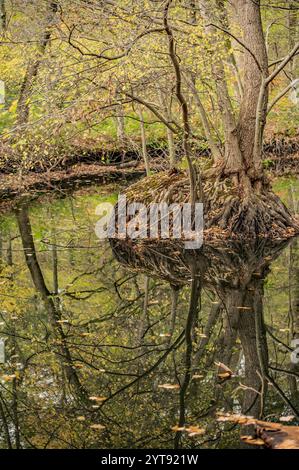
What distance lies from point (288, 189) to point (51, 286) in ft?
41.0

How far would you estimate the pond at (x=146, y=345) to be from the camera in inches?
249

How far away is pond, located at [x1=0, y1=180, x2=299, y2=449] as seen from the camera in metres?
6.32

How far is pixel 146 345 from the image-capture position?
8531 mm

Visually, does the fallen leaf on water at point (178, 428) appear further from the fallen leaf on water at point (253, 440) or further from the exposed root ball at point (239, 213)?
the exposed root ball at point (239, 213)

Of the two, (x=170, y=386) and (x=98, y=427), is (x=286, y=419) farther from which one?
(x=98, y=427)

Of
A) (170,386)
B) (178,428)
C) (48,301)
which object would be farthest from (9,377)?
(48,301)

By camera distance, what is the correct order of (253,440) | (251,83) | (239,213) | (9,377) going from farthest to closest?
(251,83) → (239,213) → (9,377) → (253,440)

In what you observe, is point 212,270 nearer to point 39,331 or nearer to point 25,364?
point 39,331

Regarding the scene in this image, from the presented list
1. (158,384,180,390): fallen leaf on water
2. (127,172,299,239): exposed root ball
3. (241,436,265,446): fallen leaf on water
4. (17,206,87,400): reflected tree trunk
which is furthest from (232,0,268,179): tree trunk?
(241,436,265,446): fallen leaf on water

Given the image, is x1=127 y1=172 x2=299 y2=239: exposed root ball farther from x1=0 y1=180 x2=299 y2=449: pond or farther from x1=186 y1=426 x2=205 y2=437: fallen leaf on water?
x1=186 y1=426 x2=205 y2=437: fallen leaf on water

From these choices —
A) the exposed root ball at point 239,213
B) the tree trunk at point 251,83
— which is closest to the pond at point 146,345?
the exposed root ball at point 239,213

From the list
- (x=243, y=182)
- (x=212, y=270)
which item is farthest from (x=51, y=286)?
(x=243, y=182)

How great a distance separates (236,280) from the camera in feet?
37.9

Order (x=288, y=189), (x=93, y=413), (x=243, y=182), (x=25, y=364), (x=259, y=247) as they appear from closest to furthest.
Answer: (x=93, y=413) → (x=25, y=364) → (x=259, y=247) → (x=243, y=182) → (x=288, y=189)
